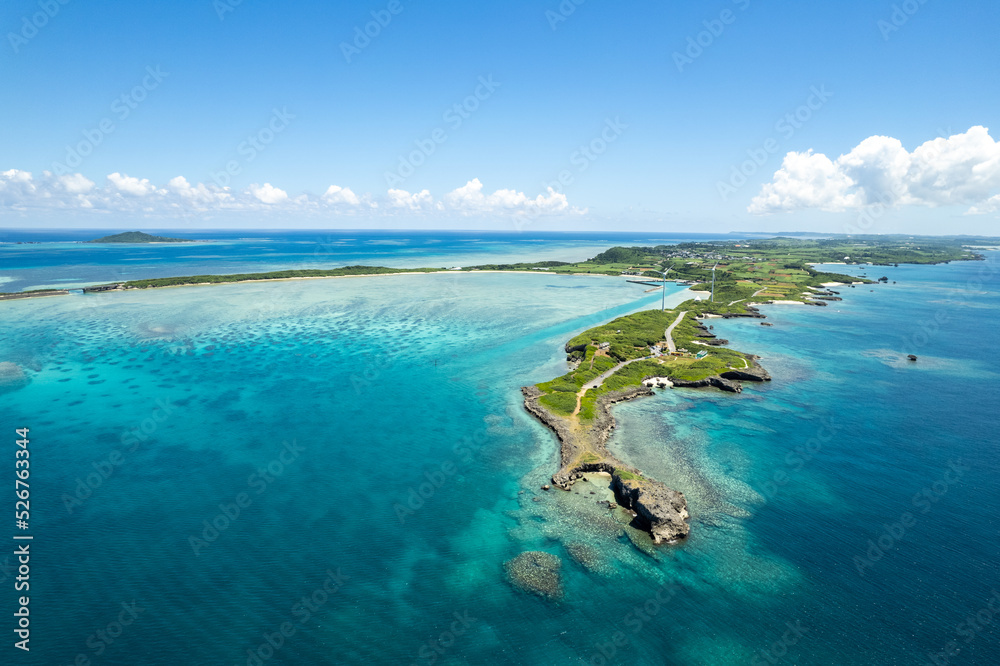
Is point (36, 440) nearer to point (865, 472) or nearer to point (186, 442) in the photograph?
point (186, 442)

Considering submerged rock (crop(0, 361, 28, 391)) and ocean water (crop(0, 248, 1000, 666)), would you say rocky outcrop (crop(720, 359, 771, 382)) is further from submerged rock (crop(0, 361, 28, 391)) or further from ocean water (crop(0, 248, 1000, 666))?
submerged rock (crop(0, 361, 28, 391))

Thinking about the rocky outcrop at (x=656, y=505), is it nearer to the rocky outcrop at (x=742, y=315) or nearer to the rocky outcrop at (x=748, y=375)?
the rocky outcrop at (x=748, y=375)

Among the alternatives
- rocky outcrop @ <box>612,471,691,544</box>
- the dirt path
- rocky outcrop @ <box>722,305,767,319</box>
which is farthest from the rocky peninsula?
rocky outcrop @ <box>722,305,767,319</box>

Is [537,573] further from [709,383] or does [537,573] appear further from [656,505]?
[709,383]

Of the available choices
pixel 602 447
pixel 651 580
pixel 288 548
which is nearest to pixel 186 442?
pixel 288 548

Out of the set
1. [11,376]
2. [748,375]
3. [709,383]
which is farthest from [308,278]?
[748,375]

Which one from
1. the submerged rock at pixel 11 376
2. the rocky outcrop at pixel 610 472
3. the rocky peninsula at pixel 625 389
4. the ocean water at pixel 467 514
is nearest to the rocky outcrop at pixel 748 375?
the rocky peninsula at pixel 625 389

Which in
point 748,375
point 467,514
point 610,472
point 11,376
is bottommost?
point 467,514
